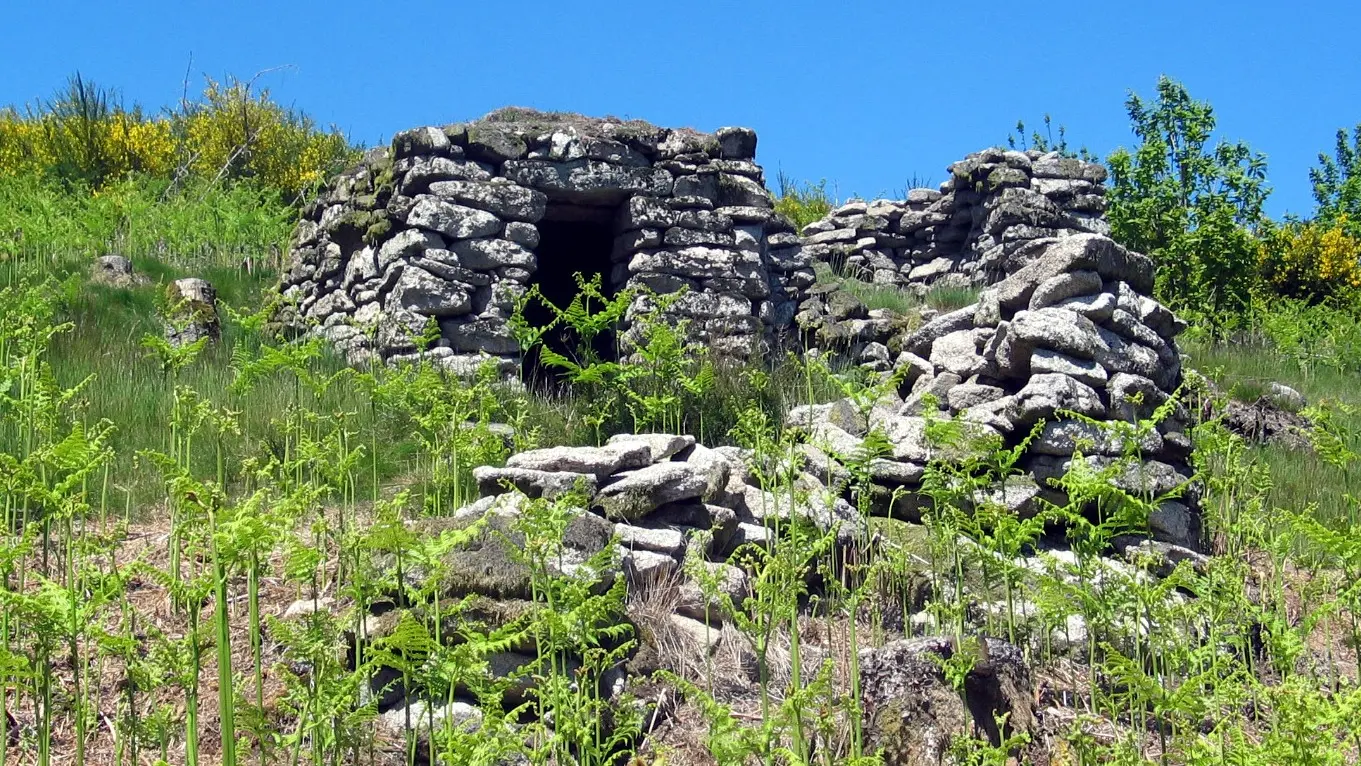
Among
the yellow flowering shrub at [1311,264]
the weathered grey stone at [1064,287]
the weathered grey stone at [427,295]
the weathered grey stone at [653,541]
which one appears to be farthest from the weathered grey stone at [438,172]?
the yellow flowering shrub at [1311,264]

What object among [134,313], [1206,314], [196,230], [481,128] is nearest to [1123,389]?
[481,128]

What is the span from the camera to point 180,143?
17.6m

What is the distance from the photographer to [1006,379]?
6965 mm

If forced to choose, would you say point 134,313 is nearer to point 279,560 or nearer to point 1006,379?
point 279,560

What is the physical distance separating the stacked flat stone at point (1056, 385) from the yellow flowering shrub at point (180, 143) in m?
11.2

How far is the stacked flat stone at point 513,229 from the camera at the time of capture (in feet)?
30.5

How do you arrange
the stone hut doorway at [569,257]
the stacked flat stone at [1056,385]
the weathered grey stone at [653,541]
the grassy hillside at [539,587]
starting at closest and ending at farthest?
the grassy hillside at [539,587] < the weathered grey stone at [653,541] < the stacked flat stone at [1056,385] < the stone hut doorway at [569,257]

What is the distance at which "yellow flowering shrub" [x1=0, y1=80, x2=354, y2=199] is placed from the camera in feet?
54.0

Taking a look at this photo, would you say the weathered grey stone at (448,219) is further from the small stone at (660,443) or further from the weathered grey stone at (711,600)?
the weathered grey stone at (711,600)

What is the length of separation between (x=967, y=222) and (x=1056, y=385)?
873 cm

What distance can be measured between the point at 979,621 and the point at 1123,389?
194cm

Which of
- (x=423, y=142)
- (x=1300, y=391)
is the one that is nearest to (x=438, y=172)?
(x=423, y=142)

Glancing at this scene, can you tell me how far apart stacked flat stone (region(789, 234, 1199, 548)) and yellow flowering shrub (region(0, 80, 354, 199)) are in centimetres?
1117

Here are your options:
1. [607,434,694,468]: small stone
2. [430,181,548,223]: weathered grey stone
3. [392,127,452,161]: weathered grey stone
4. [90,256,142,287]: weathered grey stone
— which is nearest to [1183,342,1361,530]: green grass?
[607,434,694,468]: small stone
